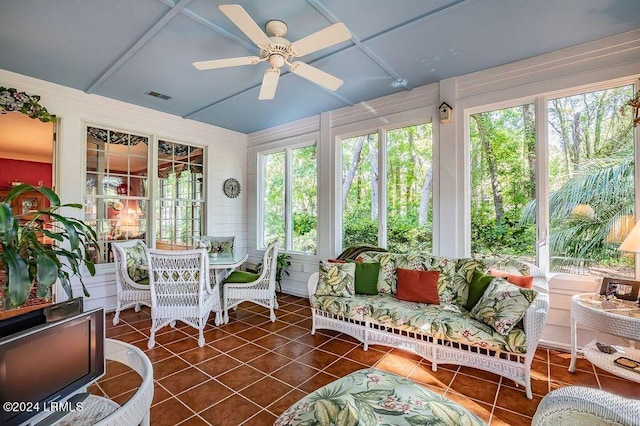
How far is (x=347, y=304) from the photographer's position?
3094mm

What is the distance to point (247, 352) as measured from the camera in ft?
9.82

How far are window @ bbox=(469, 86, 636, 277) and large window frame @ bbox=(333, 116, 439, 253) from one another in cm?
45

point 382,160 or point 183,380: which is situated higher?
point 382,160

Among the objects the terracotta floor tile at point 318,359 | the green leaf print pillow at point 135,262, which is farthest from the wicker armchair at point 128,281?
the terracotta floor tile at point 318,359

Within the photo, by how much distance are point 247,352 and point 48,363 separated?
77.9 inches

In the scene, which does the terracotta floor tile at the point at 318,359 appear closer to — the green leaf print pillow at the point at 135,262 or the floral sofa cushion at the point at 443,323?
the floral sofa cushion at the point at 443,323

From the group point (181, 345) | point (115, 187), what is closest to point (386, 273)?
point (181, 345)

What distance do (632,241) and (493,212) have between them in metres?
1.24

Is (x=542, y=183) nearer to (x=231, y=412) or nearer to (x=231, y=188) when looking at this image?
(x=231, y=412)

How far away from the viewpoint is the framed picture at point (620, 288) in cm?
246

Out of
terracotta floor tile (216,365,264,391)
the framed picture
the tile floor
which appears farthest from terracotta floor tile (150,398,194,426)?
the framed picture

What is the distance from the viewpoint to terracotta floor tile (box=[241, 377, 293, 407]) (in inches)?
87.2

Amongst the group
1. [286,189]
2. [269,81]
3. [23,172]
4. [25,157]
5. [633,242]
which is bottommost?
[633,242]

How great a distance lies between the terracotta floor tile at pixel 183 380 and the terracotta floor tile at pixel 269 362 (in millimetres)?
439
